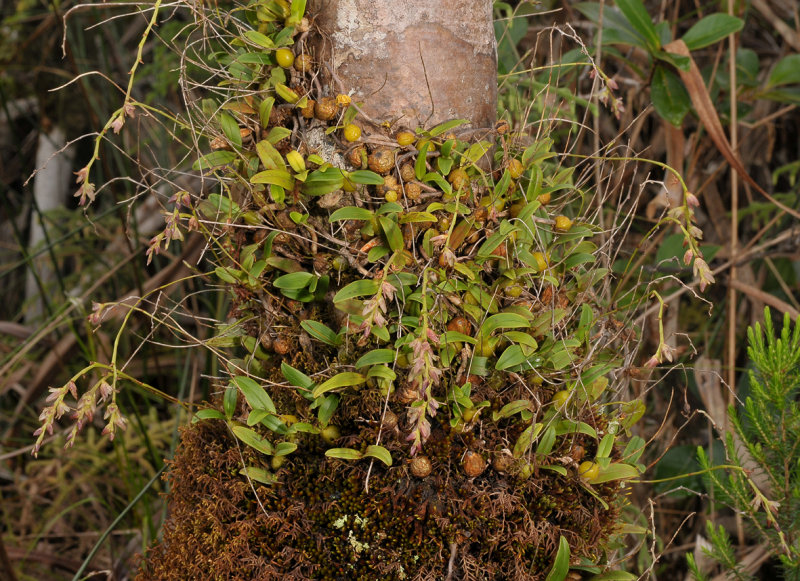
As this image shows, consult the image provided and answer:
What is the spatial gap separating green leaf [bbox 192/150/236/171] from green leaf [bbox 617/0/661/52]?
119 cm

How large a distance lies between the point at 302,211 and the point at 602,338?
0.57 metres

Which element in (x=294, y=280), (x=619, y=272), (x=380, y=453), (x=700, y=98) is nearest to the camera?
(x=380, y=453)

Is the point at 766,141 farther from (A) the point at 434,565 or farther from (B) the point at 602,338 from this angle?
(A) the point at 434,565

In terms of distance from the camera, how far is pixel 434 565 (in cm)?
100

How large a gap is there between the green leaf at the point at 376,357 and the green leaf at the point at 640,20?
1265mm

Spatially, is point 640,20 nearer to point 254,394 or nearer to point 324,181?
point 324,181

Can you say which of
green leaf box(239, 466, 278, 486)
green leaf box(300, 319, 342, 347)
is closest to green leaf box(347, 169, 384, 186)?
green leaf box(300, 319, 342, 347)

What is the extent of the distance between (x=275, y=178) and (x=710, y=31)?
1.36 meters

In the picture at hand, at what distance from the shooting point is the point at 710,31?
1835 mm

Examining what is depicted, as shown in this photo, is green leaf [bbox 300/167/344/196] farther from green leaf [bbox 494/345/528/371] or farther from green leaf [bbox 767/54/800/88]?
green leaf [bbox 767/54/800/88]

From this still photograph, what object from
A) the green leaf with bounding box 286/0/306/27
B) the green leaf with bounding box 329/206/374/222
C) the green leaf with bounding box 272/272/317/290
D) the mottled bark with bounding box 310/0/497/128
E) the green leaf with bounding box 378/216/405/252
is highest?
the green leaf with bounding box 286/0/306/27

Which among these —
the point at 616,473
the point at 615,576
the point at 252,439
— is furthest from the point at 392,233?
the point at 615,576

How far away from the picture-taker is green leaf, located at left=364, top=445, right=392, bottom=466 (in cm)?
100

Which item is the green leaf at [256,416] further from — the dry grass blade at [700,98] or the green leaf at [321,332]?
the dry grass blade at [700,98]
